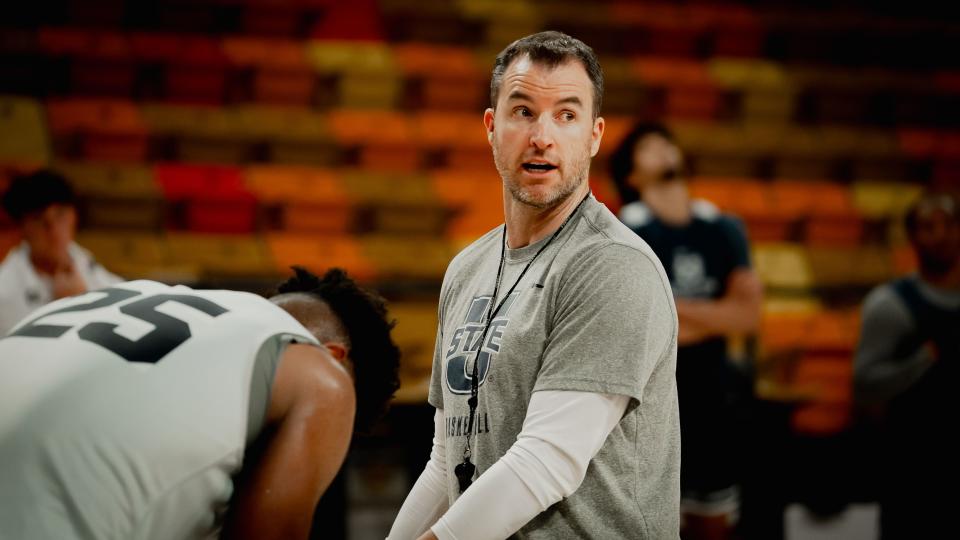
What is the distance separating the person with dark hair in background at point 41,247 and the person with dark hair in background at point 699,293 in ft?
7.24

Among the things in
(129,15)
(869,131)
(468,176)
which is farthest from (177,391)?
(869,131)

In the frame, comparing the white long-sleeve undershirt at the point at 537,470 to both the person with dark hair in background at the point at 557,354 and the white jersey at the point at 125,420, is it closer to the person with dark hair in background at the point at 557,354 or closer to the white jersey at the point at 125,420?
the person with dark hair in background at the point at 557,354

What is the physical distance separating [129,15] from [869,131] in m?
5.05

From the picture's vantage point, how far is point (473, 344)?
1.79 meters

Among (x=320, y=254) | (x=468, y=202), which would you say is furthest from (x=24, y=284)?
(x=468, y=202)

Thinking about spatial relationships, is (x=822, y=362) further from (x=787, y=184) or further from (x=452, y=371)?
(x=452, y=371)

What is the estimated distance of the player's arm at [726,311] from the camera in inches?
133

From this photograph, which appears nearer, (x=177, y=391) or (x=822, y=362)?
(x=177, y=391)

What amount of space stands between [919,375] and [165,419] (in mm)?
2932

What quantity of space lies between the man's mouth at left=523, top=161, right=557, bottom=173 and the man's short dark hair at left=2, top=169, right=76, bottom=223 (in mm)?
2879

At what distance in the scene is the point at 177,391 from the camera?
1.44m

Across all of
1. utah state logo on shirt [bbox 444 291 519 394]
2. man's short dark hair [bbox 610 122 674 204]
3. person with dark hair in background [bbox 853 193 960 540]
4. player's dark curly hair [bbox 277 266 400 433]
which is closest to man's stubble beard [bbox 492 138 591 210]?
utah state logo on shirt [bbox 444 291 519 394]

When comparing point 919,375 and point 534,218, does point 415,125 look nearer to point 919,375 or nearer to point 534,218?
point 919,375

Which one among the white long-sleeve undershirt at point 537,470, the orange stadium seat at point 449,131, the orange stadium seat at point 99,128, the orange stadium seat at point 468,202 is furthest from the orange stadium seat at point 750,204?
the white long-sleeve undershirt at point 537,470
